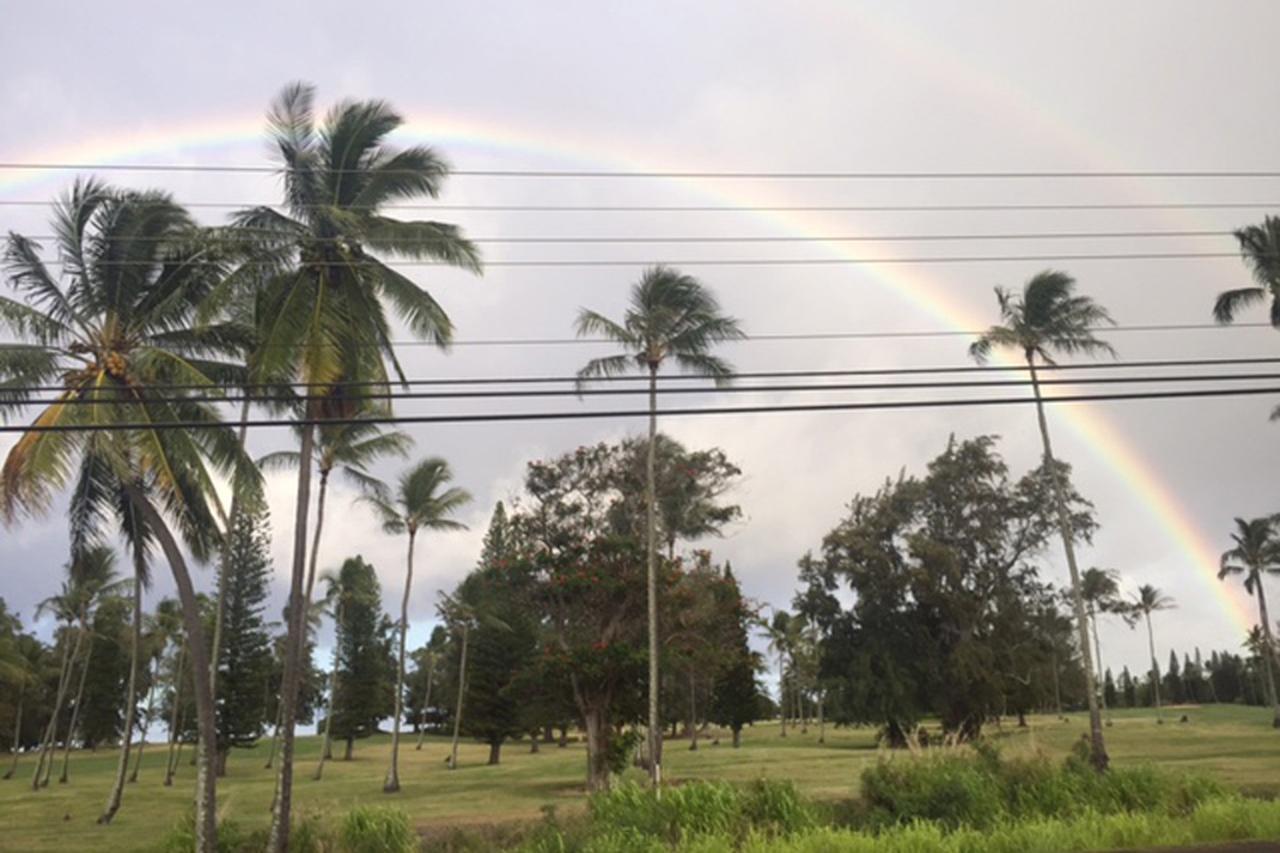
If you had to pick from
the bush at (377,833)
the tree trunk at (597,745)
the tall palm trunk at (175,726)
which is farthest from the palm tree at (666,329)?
the tall palm trunk at (175,726)

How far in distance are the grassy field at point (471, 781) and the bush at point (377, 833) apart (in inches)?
91.1

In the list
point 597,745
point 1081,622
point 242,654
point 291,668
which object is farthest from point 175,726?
point 1081,622

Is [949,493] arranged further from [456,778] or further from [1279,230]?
[456,778]

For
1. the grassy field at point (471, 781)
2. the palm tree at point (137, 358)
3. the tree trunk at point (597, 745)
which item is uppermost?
the palm tree at point (137, 358)

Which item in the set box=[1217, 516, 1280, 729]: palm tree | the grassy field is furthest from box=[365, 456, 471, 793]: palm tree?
box=[1217, 516, 1280, 729]: palm tree

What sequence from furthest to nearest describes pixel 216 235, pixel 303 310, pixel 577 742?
pixel 577 742 < pixel 303 310 < pixel 216 235

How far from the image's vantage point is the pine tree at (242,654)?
64.7m

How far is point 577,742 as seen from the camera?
3413 inches

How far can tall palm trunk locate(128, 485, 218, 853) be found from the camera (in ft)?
66.9

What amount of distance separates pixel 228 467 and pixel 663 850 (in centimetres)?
1265

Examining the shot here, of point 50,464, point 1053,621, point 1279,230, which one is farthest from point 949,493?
point 50,464

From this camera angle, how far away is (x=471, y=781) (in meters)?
44.6

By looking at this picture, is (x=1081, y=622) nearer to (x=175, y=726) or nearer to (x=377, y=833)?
(x=377, y=833)

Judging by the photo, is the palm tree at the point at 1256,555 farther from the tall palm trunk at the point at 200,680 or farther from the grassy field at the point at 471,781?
the tall palm trunk at the point at 200,680
